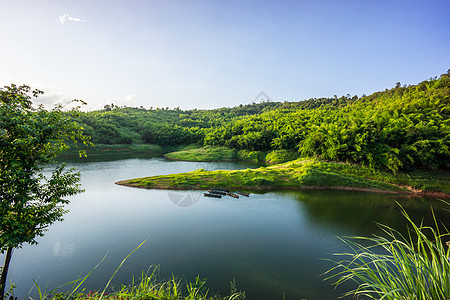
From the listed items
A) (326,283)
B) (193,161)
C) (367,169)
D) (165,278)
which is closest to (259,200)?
(326,283)

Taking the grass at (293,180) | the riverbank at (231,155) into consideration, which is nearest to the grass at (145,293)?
the grass at (293,180)

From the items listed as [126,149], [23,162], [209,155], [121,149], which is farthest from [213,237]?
Answer: [126,149]

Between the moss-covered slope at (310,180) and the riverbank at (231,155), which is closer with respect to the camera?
the moss-covered slope at (310,180)

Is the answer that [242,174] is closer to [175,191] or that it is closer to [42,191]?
[175,191]

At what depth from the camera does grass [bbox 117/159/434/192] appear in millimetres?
30359

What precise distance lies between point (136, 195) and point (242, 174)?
1547 cm

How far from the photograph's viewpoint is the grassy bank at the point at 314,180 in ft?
97.2

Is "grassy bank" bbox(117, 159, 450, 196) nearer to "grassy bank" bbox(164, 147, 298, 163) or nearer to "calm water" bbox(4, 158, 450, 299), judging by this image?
"calm water" bbox(4, 158, 450, 299)

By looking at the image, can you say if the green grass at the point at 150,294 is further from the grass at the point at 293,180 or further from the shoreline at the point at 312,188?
the grass at the point at 293,180

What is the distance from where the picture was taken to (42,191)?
8.50 metres

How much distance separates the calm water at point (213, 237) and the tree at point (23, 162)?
19.3ft

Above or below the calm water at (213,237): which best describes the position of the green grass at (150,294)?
above

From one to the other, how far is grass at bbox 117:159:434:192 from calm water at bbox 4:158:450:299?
227cm

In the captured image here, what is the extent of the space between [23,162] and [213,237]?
510 inches
